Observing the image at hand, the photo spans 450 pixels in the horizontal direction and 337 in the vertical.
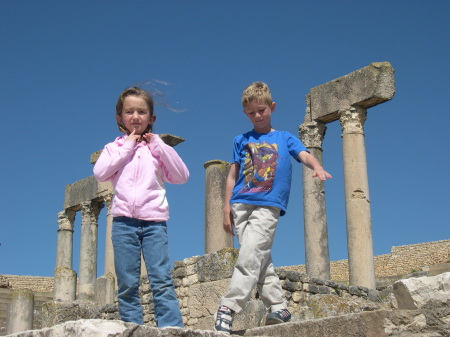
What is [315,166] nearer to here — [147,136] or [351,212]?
[147,136]

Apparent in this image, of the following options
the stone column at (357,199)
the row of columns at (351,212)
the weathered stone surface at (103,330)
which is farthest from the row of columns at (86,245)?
the weathered stone surface at (103,330)

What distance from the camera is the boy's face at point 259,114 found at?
543 centimetres

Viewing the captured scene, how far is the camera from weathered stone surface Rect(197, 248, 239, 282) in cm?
980

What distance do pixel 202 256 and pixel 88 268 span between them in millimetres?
13896

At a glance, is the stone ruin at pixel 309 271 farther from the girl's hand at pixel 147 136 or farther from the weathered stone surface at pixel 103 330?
the girl's hand at pixel 147 136

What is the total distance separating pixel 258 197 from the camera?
→ 5.21 meters

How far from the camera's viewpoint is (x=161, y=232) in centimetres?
Answer: 467

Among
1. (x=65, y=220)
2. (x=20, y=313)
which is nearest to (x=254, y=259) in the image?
(x=20, y=313)

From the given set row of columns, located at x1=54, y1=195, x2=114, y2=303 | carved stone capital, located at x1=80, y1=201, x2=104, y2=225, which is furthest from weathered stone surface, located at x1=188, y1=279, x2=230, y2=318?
carved stone capital, located at x1=80, y1=201, x2=104, y2=225

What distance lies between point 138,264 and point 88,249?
1964 cm

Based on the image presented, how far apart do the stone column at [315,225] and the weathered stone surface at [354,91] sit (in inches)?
23.1

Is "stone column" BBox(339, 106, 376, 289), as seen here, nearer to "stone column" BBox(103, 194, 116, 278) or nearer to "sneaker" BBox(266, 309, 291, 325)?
"stone column" BBox(103, 194, 116, 278)

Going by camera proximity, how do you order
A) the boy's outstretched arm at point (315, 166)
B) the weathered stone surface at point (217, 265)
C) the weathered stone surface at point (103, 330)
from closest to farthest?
the weathered stone surface at point (103, 330) < the boy's outstretched arm at point (315, 166) < the weathered stone surface at point (217, 265)

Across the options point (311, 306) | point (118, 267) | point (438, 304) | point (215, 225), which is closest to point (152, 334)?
point (118, 267)
